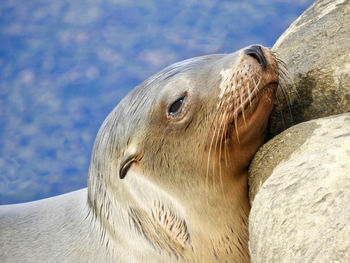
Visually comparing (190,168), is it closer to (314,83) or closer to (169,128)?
(169,128)

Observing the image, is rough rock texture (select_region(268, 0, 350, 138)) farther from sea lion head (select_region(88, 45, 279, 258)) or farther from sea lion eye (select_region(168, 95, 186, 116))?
sea lion eye (select_region(168, 95, 186, 116))

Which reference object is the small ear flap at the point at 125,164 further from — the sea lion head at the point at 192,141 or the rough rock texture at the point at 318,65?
the rough rock texture at the point at 318,65

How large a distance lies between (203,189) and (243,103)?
371mm

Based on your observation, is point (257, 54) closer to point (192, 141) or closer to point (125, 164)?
point (192, 141)

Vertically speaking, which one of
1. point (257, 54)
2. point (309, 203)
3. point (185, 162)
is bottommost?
point (309, 203)

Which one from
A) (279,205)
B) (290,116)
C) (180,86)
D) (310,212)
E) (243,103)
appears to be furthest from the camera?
(290,116)

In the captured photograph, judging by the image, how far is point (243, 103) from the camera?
1.76 m

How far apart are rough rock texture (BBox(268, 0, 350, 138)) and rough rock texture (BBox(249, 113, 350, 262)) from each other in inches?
10.7

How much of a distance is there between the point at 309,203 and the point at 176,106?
751mm

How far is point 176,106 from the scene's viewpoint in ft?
6.26

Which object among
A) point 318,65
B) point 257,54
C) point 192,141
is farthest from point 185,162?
point 318,65

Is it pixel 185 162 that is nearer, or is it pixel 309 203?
pixel 309 203

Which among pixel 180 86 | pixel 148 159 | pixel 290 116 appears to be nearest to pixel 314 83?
pixel 290 116

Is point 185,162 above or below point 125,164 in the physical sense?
below
